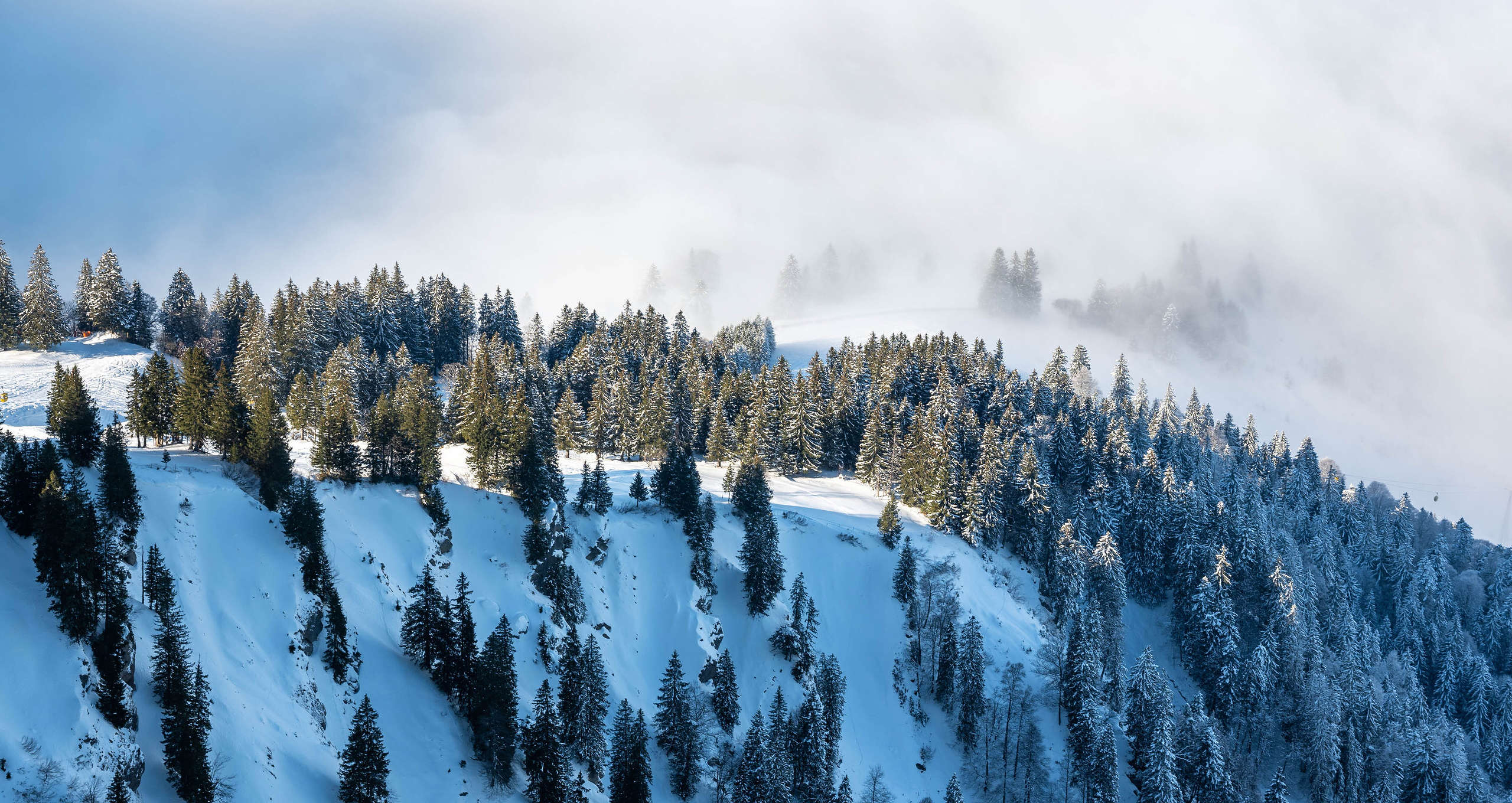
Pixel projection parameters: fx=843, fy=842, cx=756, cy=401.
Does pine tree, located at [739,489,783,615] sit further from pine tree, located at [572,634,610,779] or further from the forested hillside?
pine tree, located at [572,634,610,779]

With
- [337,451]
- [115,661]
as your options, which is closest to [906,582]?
[337,451]

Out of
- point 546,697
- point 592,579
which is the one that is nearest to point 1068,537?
point 592,579

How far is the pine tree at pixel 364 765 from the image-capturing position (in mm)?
48625

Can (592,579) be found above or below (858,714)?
above

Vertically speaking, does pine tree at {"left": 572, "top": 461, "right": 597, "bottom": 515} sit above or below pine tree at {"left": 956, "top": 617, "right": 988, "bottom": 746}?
above

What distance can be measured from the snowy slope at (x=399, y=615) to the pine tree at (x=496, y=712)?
1508 mm

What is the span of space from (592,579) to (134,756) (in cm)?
4183

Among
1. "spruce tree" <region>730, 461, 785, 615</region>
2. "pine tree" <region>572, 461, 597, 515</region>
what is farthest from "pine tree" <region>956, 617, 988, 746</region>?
"pine tree" <region>572, 461, 597, 515</region>

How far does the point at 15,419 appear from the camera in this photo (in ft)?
260

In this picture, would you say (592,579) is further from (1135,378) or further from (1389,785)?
(1135,378)

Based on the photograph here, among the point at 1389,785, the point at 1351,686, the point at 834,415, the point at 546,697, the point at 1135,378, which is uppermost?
the point at 1135,378

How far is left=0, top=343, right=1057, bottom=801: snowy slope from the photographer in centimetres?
4631

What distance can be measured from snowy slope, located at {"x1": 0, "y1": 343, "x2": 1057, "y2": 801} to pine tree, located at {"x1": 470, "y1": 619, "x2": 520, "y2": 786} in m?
1.51

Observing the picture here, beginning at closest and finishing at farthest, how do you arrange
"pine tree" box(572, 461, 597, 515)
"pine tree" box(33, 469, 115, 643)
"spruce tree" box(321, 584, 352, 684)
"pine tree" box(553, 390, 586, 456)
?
"pine tree" box(33, 469, 115, 643) < "spruce tree" box(321, 584, 352, 684) < "pine tree" box(572, 461, 597, 515) < "pine tree" box(553, 390, 586, 456)
